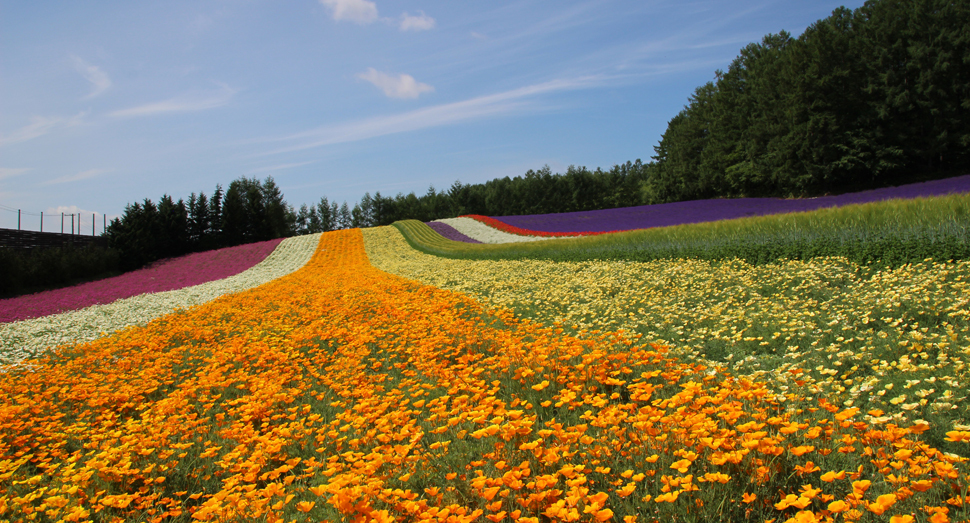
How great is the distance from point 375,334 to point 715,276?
686 centimetres

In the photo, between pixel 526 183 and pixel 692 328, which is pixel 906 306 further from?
pixel 526 183

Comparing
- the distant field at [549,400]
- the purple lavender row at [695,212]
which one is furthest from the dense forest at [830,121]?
the distant field at [549,400]

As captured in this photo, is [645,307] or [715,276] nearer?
[645,307]

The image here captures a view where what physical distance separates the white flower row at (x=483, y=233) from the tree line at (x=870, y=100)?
25583 millimetres

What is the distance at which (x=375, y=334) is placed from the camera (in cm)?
745

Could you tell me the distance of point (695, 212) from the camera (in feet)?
114

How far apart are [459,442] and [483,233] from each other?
36.7 m

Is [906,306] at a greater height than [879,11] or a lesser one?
lesser

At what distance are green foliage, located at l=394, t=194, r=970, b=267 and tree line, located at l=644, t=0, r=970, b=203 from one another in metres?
31.4

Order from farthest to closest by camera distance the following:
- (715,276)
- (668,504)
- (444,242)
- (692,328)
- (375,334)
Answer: (444,242)
(715,276)
(375,334)
(692,328)
(668,504)

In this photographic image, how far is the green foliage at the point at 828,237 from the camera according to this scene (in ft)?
28.1

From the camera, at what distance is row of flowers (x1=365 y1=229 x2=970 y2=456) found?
11.8 ft

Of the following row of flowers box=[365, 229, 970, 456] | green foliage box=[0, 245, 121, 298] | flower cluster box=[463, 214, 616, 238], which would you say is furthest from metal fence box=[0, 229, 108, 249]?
row of flowers box=[365, 229, 970, 456]

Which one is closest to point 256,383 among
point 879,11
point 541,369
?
point 541,369
